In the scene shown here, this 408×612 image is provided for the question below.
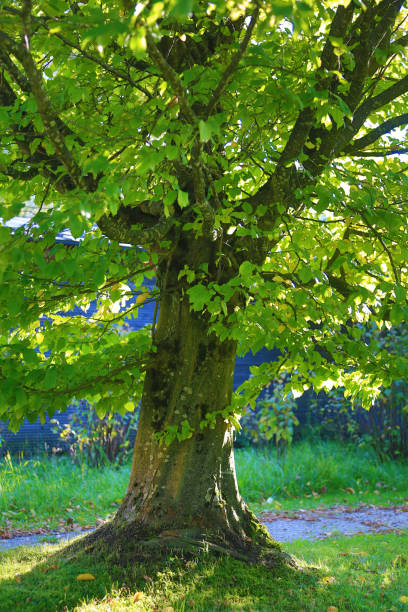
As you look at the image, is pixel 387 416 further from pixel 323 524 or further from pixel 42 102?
pixel 42 102

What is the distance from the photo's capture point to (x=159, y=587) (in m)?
3.90

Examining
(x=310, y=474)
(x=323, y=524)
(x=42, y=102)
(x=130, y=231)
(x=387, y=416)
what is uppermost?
(x=42, y=102)

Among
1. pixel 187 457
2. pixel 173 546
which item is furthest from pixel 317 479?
pixel 173 546

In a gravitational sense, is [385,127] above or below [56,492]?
above

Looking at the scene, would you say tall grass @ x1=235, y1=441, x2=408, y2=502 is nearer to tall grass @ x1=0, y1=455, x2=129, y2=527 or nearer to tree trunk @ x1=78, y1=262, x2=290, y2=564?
tall grass @ x1=0, y1=455, x2=129, y2=527

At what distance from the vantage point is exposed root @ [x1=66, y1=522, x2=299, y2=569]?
Result: 13.8ft

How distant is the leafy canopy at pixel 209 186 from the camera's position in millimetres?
3330

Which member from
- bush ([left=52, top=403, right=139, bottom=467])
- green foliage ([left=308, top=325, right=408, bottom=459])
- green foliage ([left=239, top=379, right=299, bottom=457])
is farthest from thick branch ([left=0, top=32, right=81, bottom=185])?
green foliage ([left=308, top=325, right=408, bottom=459])

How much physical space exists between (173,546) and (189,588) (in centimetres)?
38

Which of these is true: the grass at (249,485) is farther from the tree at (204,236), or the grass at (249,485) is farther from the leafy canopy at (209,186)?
the leafy canopy at (209,186)

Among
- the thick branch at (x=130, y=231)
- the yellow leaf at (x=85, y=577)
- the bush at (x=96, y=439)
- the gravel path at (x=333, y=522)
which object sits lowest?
the gravel path at (x=333, y=522)

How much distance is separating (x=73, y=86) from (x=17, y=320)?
1650 millimetres

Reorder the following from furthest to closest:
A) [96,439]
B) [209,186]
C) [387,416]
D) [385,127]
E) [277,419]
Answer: [277,419], [387,416], [96,439], [385,127], [209,186]

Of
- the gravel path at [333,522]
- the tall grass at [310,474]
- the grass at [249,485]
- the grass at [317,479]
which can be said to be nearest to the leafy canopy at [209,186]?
the gravel path at [333,522]
